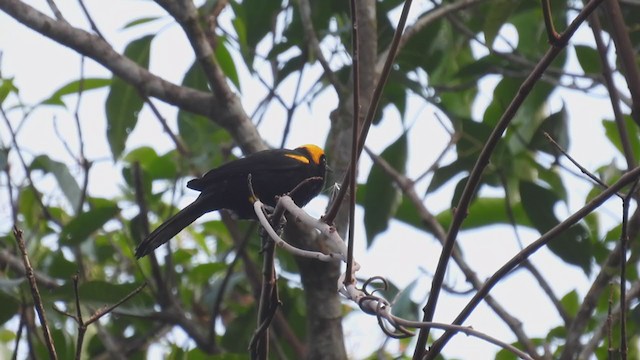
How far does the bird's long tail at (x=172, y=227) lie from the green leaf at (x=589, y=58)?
5.98 ft

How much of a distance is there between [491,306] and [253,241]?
59.2 inches

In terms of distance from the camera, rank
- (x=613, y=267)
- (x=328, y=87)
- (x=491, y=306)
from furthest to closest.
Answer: (x=328, y=87)
(x=491, y=306)
(x=613, y=267)

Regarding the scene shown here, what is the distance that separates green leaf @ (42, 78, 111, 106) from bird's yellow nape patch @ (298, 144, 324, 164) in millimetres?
1067

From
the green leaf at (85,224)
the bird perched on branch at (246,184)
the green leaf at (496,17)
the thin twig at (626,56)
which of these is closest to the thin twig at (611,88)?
the thin twig at (626,56)

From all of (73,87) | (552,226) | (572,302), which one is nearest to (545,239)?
(552,226)

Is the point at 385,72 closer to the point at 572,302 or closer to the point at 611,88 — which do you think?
the point at 611,88

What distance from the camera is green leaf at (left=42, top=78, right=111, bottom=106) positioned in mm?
4834

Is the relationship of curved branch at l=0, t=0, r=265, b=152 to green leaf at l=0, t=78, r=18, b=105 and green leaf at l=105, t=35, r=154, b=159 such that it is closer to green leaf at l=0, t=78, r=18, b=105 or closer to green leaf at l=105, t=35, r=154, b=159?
green leaf at l=105, t=35, r=154, b=159

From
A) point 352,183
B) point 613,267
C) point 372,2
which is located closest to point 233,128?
point 372,2

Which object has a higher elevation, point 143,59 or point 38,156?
point 143,59

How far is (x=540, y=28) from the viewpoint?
4.55m

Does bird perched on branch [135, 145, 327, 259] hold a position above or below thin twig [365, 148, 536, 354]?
above

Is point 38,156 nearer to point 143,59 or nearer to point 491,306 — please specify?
point 143,59

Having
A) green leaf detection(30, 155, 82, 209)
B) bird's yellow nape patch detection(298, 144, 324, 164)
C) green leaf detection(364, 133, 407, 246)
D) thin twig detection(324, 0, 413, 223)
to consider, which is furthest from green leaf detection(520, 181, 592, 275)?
thin twig detection(324, 0, 413, 223)
